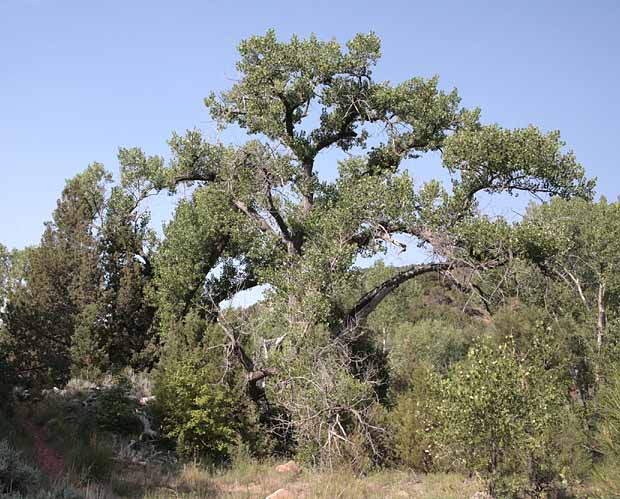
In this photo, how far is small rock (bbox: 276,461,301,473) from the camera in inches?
637

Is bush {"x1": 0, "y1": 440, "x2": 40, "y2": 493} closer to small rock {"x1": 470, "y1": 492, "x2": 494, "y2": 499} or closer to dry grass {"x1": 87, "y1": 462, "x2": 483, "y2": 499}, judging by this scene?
dry grass {"x1": 87, "y1": 462, "x2": 483, "y2": 499}

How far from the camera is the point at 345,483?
13898 mm

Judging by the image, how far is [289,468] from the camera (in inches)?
645

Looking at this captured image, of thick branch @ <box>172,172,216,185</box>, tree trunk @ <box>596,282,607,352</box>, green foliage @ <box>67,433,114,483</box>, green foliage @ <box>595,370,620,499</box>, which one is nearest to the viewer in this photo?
green foliage @ <box>595,370,620,499</box>

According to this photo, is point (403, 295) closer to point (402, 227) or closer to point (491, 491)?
point (402, 227)

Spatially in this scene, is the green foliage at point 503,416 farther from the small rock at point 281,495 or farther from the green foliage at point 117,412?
the green foliage at point 117,412

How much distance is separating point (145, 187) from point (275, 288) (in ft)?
24.5

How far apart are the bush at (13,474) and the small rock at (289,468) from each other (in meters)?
7.43

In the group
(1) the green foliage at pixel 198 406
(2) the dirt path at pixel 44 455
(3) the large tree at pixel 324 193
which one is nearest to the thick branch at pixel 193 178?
(3) the large tree at pixel 324 193

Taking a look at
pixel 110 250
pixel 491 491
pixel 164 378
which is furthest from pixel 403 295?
pixel 491 491

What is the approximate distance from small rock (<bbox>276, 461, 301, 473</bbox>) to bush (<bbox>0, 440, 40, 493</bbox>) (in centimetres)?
743

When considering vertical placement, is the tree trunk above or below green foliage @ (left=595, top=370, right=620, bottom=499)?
above

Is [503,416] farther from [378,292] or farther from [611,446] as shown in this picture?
[378,292]

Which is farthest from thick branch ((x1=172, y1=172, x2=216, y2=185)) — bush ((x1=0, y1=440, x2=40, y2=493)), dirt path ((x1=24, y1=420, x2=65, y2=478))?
bush ((x1=0, y1=440, x2=40, y2=493))
